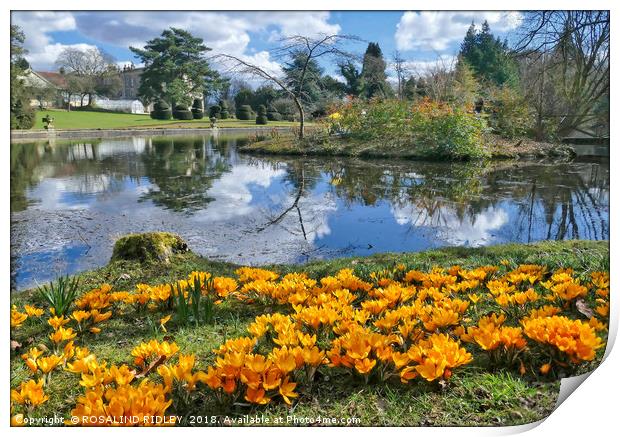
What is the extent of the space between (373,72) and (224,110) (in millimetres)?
1387

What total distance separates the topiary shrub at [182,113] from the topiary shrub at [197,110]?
42 mm

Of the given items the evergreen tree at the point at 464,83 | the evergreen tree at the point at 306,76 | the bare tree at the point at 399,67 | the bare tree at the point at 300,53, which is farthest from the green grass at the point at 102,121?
the evergreen tree at the point at 464,83

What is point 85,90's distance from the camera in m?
3.36

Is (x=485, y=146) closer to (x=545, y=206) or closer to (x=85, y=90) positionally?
(x=545, y=206)

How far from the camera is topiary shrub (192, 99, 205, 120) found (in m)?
3.77

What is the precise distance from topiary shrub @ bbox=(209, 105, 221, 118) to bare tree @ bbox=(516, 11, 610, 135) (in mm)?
2422

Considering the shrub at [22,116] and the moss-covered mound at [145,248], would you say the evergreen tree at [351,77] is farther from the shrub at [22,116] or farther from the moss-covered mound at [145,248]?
the shrub at [22,116]

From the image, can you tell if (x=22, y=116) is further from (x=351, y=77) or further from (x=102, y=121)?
(x=351, y=77)

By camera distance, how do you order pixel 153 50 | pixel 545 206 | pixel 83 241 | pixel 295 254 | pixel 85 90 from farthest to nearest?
pixel 545 206, pixel 295 254, pixel 83 241, pixel 85 90, pixel 153 50

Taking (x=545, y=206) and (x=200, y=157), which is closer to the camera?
(x=545, y=206)

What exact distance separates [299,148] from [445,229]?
25.5ft

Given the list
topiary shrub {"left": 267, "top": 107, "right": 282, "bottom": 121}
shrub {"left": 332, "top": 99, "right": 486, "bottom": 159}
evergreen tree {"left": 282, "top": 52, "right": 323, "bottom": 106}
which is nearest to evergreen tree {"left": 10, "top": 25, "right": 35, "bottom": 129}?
evergreen tree {"left": 282, "top": 52, "right": 323, "bottom": 106}

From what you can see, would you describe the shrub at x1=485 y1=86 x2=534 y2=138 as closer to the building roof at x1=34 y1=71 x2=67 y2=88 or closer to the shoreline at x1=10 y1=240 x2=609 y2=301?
the shoreline at x1=10 y1=240 x2=609 y2=301
